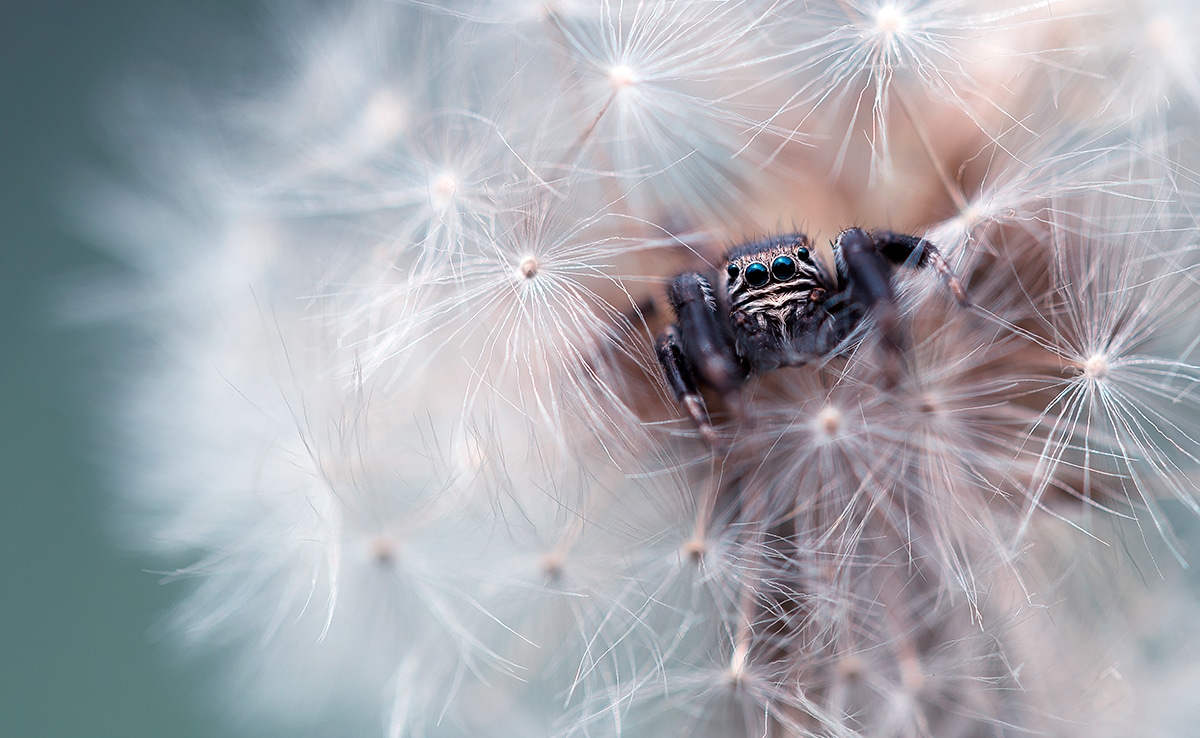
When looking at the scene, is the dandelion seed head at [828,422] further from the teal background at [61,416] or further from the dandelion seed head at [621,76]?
the teal background at [61,416]

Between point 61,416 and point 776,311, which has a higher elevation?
point 61,416

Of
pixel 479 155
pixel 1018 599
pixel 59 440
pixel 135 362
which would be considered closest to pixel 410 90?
pixel 479 155

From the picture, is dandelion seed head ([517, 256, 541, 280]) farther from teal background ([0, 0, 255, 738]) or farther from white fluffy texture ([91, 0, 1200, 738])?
teal background ([0, 0, 255, 738])

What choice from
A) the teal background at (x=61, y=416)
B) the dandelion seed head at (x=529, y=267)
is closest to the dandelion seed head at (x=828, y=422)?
the dandelion seed head at (x=529, y=267)

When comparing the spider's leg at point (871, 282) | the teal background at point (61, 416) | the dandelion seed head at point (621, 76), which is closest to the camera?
the spider's leg at point (871, 282)

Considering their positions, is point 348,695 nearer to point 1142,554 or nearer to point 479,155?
point 479,155

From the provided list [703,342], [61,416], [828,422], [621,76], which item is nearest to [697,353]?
[703,342]

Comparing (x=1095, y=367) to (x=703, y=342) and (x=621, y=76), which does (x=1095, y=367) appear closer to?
(x=703, y=342)
